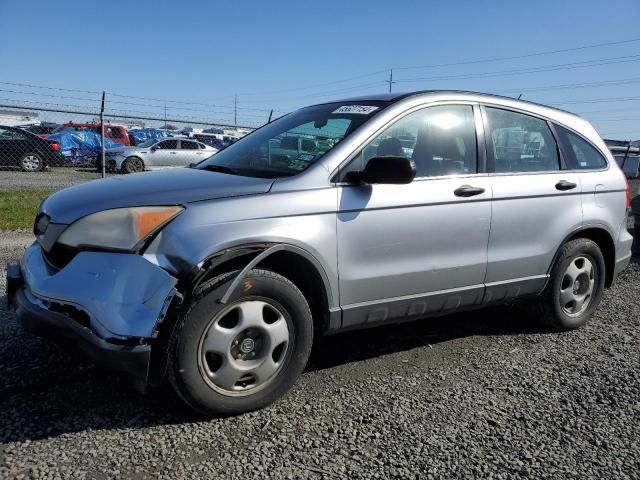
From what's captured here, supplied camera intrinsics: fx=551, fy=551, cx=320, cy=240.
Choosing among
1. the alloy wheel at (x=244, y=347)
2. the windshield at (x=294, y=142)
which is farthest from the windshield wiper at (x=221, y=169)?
the alloy wheel at (x=244, y=347)

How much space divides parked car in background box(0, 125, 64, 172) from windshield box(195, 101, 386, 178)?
583 inches

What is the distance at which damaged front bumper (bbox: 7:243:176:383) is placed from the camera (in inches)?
97.1

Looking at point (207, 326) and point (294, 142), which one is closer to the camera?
point (207, 326)

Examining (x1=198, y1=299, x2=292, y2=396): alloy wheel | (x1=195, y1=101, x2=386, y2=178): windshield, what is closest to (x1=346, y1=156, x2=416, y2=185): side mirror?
(x1=195, y1=101, x2=386, y2=178): windshield

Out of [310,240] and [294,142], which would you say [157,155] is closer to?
[294,142]

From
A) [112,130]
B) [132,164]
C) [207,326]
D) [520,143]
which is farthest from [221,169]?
[112,130]

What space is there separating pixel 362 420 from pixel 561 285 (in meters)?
2.22

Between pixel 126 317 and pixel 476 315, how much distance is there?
3.16 m

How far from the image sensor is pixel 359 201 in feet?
10.2

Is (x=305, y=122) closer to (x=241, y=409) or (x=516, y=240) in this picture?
(x=516, y=240)

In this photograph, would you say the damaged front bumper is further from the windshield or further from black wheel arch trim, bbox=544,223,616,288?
black wheel arch trim, bbox=544,223,616,288

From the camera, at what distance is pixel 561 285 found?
4.23m

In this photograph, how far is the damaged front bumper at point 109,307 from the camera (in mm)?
2467

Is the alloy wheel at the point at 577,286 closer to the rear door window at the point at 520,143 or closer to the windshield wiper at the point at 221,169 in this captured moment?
the rear door window at the point at 520,143
